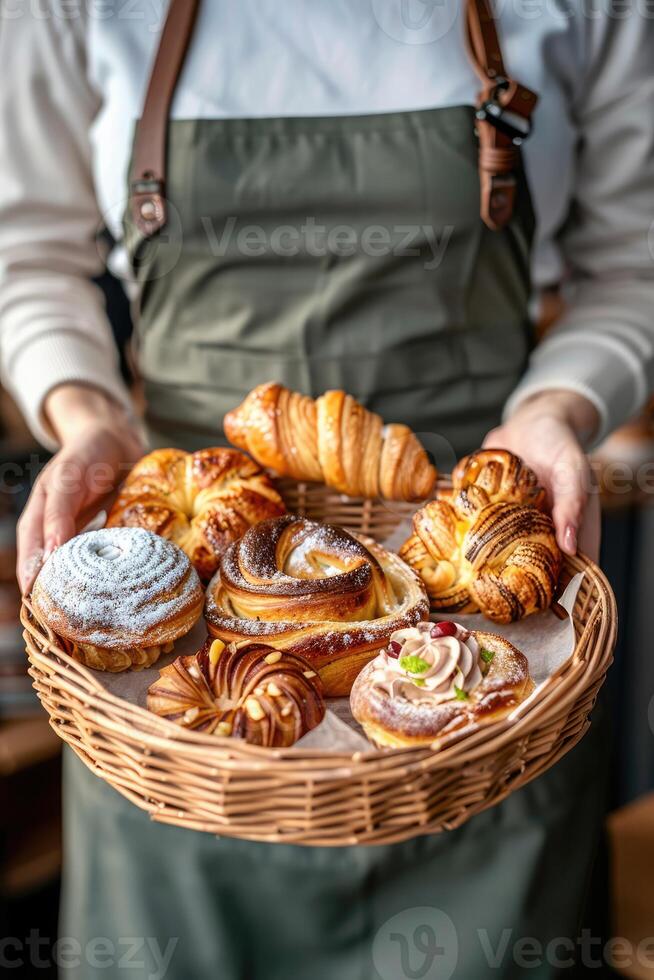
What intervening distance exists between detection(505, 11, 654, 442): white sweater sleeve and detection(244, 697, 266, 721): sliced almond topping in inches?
37.6

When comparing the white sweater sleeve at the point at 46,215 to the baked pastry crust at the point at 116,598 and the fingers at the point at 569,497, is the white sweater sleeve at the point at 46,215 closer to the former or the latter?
the baked pastry crust at the point at 116,598

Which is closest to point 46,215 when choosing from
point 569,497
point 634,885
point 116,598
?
point 116,598

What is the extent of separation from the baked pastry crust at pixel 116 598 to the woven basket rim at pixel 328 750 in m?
0.10

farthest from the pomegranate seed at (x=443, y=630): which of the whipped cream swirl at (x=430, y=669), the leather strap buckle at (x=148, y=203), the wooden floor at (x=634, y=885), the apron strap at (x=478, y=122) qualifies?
the wooden floor at (x=634, y=885)

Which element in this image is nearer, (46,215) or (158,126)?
(158,126)

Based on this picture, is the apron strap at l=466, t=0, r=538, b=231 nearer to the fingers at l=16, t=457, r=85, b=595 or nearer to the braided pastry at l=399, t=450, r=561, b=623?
the braided pastry at l=399, t=450, r=561, b=623

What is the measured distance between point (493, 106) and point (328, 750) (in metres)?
1.21

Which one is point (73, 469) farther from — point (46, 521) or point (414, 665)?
point (414, 665)

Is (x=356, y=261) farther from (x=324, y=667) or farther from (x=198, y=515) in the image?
(x=324, y=667)

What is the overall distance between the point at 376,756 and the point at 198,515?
70 cm

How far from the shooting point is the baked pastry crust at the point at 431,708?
3.76ft

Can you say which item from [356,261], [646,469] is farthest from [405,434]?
[646,469]

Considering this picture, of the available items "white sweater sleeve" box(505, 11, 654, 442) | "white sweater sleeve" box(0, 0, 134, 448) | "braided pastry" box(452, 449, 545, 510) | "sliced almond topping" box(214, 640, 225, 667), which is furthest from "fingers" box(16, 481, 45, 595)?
"white sweater sleeve" box(505, 11, 654, 442)

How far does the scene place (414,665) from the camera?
1.20 metres
